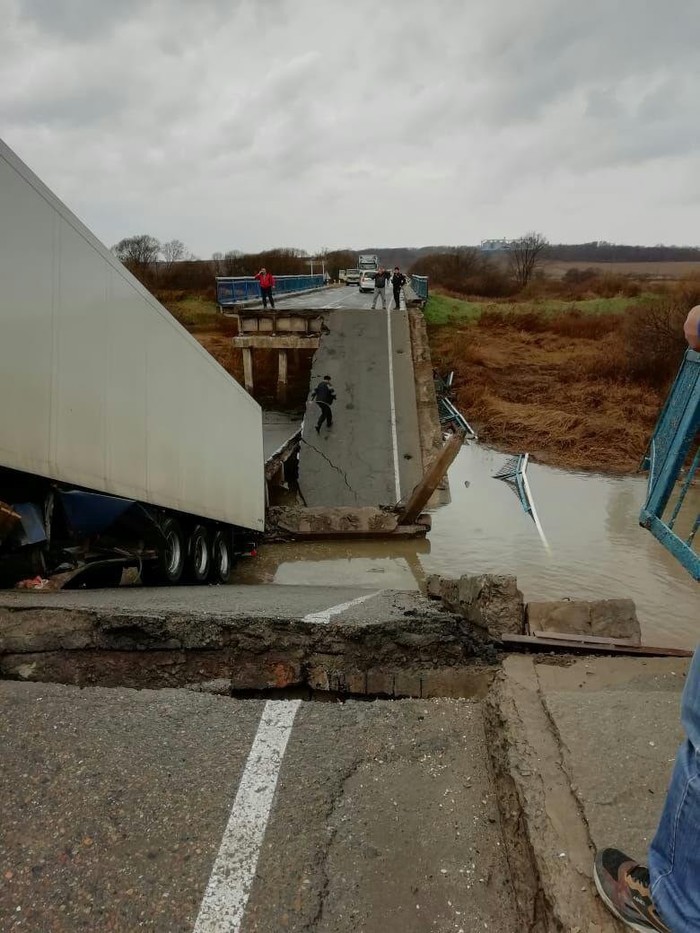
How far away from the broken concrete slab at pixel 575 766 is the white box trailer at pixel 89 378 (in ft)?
11.6

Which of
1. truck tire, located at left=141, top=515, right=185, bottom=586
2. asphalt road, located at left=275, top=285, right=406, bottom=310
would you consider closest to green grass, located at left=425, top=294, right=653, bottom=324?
asphalt road, located at left=275, top=285, right=406, bottom=310

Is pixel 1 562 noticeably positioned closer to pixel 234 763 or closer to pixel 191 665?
pixel 191 665

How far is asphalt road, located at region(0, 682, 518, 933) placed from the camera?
7.34 ft

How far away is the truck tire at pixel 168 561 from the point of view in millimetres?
6918

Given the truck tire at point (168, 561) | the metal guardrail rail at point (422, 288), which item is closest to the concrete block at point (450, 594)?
the truck tire at point (168, 561)

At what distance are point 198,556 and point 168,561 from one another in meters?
1.00

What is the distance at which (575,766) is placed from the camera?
8.97ft

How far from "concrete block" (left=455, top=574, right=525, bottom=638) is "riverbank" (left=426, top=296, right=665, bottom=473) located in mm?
15603

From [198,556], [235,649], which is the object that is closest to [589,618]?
[235,649]

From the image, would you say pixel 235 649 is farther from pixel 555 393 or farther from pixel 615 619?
pixel 555 393

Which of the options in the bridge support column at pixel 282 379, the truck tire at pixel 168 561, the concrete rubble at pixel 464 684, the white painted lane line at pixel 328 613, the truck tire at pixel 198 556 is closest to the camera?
the concrete rubble at pixel 464 684

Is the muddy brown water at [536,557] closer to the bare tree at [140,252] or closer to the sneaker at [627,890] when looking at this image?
the sneaker at [627,890]

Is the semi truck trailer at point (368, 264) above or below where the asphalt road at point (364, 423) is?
above

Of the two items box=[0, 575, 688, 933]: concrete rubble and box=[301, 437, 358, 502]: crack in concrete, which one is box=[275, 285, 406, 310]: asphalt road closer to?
box=[301, 437, 358, 502]: crack in concrete
